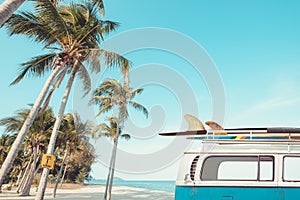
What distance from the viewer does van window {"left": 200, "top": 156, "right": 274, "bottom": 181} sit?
4.74 meters

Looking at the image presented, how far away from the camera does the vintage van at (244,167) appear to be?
4.59m

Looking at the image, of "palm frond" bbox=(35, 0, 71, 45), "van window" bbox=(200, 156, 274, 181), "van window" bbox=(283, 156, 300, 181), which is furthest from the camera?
"palm frond" bbox=(35, 0, 71, 45)

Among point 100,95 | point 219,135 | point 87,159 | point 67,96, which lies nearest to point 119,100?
point 100,95

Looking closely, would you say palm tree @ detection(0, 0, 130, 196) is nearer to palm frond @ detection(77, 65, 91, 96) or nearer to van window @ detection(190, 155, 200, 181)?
palm frond @ detection(77, 65, 91, 96)

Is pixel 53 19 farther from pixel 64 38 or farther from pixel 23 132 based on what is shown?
pixel 23 132

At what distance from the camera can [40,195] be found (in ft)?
38.1

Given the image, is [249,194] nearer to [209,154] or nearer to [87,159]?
[209,154]

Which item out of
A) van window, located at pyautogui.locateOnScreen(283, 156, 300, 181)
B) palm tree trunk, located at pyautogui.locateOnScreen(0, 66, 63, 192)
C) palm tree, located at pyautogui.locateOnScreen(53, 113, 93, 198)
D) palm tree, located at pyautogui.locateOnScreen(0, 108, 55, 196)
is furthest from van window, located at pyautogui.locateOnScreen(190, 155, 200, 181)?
palm tree, located at pyautogui.locateOnScreen(53, 113, 93, 198)

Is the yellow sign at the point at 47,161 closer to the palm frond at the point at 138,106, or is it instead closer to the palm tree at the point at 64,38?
the palm tree at the point at 64,38

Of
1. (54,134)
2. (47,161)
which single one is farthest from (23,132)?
(54,134)

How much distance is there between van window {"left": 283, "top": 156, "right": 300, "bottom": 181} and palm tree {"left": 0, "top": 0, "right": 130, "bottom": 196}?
367 inches

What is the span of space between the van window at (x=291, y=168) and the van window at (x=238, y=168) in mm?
213

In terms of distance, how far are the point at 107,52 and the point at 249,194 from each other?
945 centimetres

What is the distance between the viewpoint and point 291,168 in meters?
4.67
